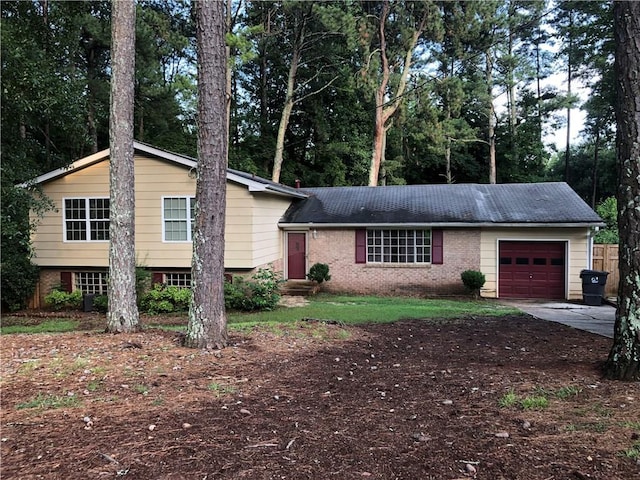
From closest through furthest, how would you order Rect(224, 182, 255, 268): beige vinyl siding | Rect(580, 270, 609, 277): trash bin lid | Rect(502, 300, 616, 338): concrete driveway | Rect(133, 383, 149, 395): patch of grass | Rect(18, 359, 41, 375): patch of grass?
Rect(133, 383, 149, 395): patch of grass, Rect(18, 359, 41, 375): patch of grass, Rect(502, 300, 616, 338): concrete driveway, Rect(224, 182, 255, 268): beige vinyl siding, Rect(580, 270, 609, 277): trash bin lid

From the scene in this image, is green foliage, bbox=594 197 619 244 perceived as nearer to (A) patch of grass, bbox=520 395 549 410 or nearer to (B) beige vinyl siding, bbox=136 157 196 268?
(B) beige vinyl siding, bbox=136 157 196 268

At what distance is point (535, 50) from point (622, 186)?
1313 inches

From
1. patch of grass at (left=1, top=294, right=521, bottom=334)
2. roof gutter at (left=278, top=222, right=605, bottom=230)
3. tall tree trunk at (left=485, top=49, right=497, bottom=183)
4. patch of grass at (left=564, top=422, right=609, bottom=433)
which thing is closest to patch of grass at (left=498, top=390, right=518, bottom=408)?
patch of grass at (left=564, top=422, right=609, bottom=433)

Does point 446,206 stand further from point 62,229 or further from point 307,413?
point 307,413

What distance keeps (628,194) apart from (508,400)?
254 centimetres

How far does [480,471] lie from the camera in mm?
2814

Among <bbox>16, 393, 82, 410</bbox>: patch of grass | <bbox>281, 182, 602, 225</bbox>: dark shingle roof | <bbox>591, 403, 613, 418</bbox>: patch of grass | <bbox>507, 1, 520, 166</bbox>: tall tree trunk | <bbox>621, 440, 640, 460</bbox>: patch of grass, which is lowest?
<bbox>16, 393, 82, 410</bbox>: patch of grass

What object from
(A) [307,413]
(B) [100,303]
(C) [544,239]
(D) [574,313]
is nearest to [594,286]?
(C) [544,239]

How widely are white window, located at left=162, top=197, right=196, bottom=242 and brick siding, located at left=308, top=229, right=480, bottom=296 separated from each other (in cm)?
475

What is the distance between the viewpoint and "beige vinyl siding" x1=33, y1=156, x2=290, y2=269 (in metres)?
13.2

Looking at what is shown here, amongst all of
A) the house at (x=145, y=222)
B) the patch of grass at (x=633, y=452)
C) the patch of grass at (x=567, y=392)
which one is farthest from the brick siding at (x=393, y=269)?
the patch of grass at (x=633, y=452)

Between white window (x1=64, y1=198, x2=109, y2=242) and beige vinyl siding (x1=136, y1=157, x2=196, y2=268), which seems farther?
white window (x1=64, y1=198, x2=109, y2=242)

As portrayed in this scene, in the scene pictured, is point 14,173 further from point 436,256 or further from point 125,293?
point 436,256

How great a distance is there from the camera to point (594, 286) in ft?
43.9
